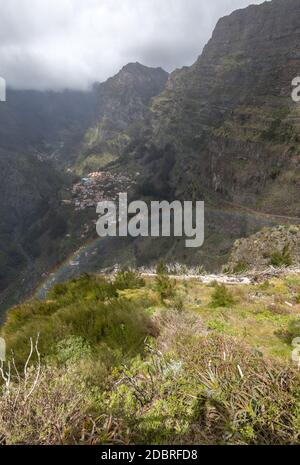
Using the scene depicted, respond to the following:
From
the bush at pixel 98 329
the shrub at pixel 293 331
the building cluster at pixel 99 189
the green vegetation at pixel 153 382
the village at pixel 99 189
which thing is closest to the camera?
the green vegetation at pixel 153 382

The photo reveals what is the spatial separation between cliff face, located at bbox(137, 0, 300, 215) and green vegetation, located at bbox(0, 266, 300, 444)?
67.7 meters

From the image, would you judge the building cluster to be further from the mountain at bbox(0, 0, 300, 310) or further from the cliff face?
the cliff face

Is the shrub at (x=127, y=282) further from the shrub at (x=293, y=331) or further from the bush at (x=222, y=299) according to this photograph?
the shrub at (x=293, y=331)

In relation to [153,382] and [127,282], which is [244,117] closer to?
[127,282]

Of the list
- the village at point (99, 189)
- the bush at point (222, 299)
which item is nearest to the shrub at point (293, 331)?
the bush at point (222, 299)

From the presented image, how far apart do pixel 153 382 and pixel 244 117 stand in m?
104

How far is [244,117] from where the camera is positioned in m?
97.4

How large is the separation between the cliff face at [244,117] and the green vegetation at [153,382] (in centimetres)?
6771

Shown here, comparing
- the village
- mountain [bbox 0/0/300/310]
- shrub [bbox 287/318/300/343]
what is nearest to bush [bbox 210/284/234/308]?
shrub [bbox 287/318/300/343]

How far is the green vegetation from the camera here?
314cm

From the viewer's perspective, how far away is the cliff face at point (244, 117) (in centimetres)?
8075

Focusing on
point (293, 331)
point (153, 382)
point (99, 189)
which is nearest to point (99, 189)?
point (99, 189)

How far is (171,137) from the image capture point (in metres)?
158
